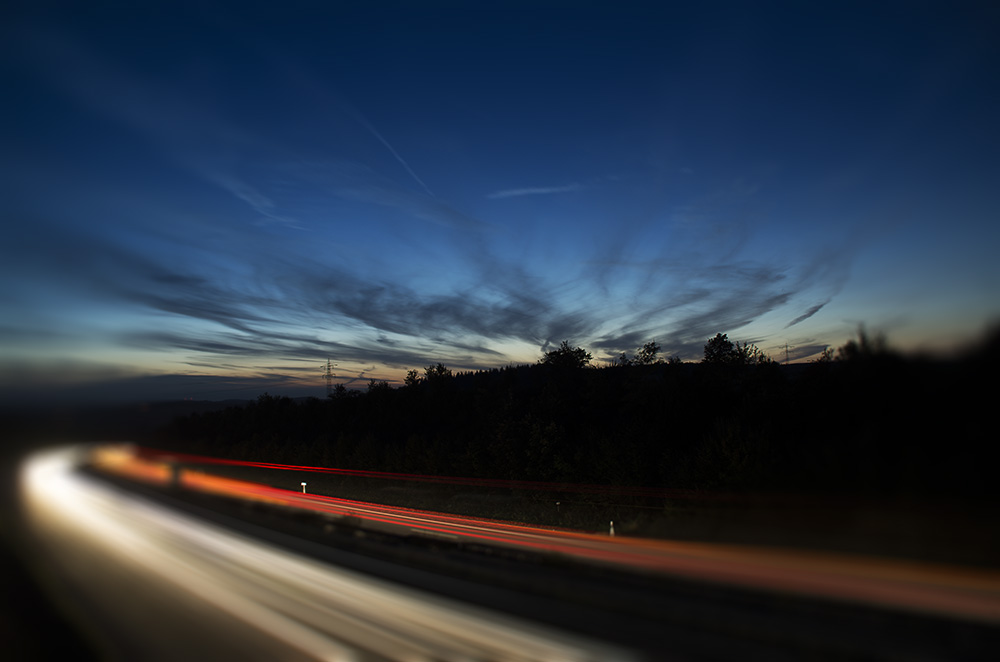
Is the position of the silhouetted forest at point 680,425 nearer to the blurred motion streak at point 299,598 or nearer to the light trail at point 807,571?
the light trail at point 807,571

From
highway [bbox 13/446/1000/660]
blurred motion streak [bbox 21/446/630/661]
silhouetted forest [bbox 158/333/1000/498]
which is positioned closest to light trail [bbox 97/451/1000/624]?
highway [bbox 13/446/1000/660]

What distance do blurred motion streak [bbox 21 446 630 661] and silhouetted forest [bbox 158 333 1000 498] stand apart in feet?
28.4

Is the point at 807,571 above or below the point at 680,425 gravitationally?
below

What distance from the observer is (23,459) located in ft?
52.6

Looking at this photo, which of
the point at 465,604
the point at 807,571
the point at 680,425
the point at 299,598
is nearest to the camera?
the point at 465,604

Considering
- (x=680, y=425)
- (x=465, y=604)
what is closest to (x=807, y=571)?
(x=465, y=604)

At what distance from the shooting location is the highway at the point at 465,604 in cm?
604

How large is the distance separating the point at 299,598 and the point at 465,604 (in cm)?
300

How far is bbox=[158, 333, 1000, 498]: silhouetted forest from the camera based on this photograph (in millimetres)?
9797

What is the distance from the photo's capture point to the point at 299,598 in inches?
325

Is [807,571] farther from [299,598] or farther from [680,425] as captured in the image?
[680,425]

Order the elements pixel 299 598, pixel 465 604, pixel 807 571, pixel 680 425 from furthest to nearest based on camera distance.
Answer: pixel 680 425 < pixel 807 571 < pixel 299 598 < pixel 465 604

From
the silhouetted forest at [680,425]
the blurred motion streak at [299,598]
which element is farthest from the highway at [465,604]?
the silhouetted forest at [680,425]

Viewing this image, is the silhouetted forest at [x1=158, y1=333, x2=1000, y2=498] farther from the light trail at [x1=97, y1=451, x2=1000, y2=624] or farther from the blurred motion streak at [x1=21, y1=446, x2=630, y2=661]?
the blurred motion streak at [x1=21, y1=446, x2=630, y2=661]
